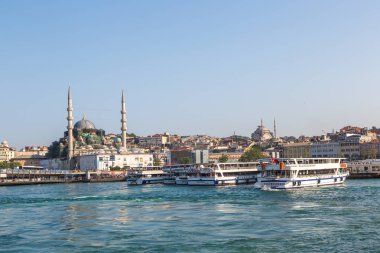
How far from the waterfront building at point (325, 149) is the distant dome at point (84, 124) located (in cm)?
3305

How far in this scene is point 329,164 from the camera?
36.8 meters

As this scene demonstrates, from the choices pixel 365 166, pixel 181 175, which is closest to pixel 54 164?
pixel 181 175

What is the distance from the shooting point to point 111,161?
77438 millimetres

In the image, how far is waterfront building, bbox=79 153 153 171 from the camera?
76438 mm

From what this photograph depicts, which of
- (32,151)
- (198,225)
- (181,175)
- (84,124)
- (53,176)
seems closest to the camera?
(198,225)

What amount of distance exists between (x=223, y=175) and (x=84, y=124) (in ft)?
180

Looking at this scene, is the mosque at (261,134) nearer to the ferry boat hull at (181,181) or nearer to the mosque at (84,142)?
the mosque at (84,142)

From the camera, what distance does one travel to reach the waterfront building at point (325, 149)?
84.6 m

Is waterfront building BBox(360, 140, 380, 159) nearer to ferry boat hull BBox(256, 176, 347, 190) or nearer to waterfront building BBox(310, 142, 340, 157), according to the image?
waterfront building BBox(310, 142, 340, 157)

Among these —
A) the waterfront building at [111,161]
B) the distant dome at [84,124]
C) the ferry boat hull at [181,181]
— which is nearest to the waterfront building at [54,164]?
the waterfront building at [111,161]

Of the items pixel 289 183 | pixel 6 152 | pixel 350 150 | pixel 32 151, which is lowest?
pixel 289 183

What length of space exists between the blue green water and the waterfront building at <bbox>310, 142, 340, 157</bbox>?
59028mm

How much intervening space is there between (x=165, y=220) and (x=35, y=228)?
3.96 meters

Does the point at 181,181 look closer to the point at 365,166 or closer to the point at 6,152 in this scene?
the point at 365,166
